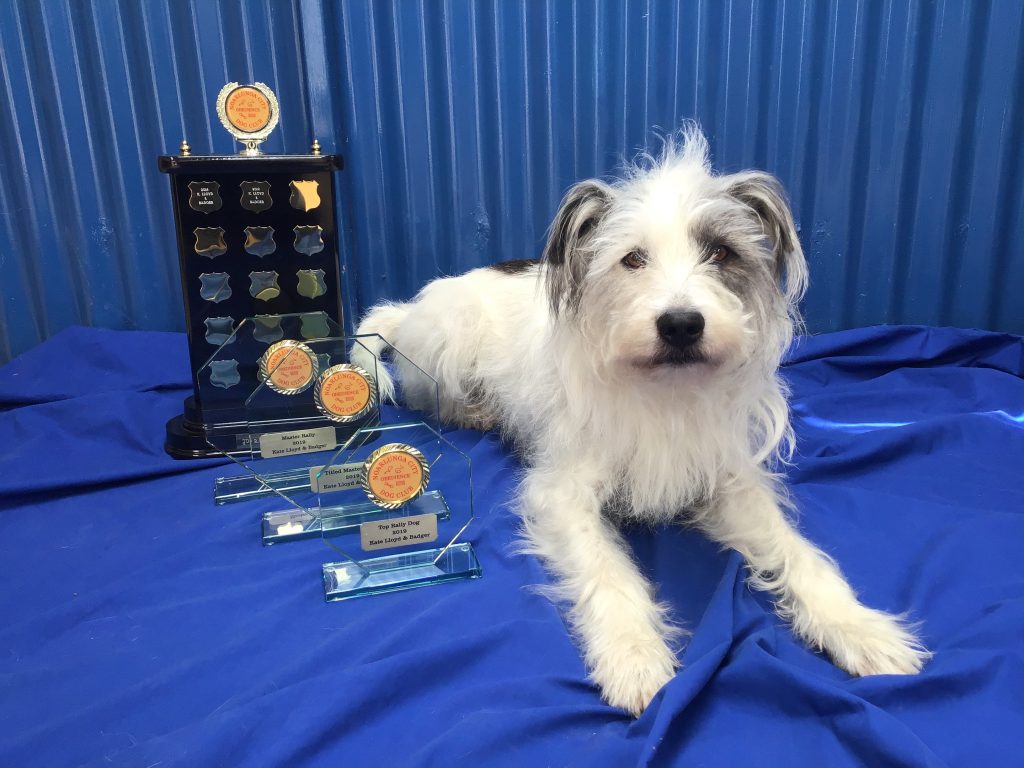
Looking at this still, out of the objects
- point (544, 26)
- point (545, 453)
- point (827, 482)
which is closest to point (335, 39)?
point (544, 26)

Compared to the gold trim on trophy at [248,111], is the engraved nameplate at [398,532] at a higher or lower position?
lower

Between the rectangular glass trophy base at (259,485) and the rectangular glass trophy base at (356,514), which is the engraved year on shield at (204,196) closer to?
the rectangular glass trophy base at (259,485)

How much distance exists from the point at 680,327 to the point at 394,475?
821 mm

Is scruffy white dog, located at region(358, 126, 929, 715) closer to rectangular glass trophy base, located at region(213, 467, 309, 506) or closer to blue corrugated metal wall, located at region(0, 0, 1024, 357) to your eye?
rectangular glass trophy base, located at region(213, 467, 309, 506)

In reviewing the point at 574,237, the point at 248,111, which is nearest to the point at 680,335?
the point at 574,237

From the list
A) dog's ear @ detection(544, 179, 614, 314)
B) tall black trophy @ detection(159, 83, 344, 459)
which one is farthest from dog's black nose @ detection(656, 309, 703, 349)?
tall black trophy @ detection(159, 83, 344, 459)

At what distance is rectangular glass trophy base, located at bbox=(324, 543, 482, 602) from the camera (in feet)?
6.37

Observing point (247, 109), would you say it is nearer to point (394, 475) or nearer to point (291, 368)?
point (291, 368)

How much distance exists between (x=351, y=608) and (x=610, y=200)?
1.30m

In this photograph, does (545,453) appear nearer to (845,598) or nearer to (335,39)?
(845,598)

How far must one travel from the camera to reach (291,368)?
2299 millimetres

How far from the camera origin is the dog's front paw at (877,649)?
1562 millimetres

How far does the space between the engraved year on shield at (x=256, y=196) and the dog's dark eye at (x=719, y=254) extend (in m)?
1.60

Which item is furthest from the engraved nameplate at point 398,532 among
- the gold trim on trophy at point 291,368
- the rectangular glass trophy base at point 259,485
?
the gold trim on trophy at point 291,368
